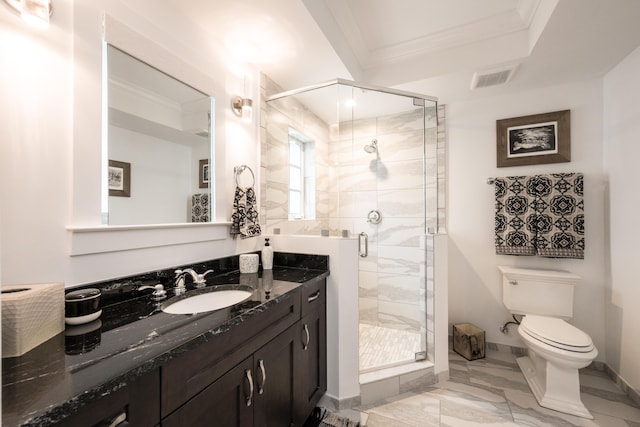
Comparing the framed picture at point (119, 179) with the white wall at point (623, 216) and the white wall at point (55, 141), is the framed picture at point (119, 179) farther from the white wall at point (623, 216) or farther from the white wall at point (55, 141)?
the white wall at point (623, 216)

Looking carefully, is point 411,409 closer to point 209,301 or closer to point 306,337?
point 306,337

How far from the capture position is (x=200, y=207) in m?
1.54

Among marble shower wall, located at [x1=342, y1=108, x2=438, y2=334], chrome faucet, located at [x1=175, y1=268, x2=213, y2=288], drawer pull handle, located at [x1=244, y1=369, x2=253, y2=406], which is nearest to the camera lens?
drawer pull handle, located at [x1=244, y1=369, x2=253, y2=406]

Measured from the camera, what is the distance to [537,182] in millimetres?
2246

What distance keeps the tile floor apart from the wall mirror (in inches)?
66.8

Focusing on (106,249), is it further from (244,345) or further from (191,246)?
(244,345)

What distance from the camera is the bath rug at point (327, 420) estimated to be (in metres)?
1.56

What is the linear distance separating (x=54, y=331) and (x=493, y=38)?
3.05 metres

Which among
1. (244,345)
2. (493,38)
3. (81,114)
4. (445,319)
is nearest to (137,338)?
(244,345)

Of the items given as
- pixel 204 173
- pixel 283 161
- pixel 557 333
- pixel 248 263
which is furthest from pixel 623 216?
pixel 204 173

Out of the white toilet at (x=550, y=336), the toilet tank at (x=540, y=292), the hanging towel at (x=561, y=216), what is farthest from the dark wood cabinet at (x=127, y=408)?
the hanging towel at (x=561, y=216)

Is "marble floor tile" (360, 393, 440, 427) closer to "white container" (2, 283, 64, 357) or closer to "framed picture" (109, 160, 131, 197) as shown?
"white container" (2, 283, 64, 357)

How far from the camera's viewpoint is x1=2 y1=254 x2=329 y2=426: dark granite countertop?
53 centimetres

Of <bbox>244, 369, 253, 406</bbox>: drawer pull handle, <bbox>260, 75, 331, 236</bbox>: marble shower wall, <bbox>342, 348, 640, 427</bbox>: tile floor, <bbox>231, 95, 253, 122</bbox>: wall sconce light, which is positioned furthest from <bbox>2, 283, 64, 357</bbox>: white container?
<bbox>342, 348, 640, 427</bbox>: tile floor
